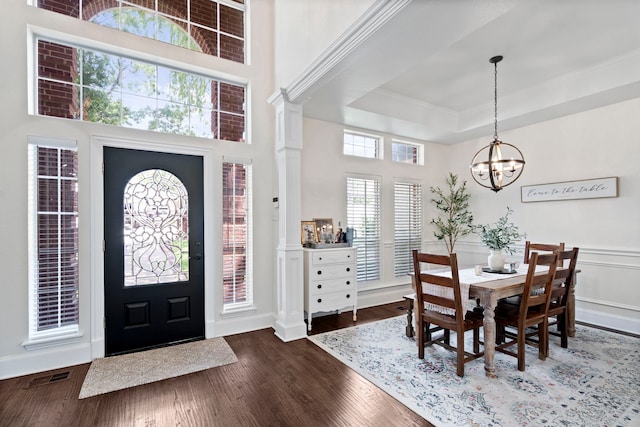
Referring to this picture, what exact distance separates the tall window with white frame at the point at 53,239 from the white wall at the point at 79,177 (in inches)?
2.5

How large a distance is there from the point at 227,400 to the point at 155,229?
1.99 meters

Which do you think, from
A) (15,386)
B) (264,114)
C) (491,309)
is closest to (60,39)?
(264,114)

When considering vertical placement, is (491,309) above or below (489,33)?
below

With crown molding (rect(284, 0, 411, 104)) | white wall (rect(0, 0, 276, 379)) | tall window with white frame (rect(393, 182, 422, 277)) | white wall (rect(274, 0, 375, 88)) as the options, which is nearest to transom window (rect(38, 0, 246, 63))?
white wall (rect(0, 0, 276, 379))

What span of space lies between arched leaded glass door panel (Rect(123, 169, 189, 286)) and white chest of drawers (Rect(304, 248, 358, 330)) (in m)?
1.50

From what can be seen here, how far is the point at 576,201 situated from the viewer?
4.31 metres

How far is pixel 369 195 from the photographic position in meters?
5.04

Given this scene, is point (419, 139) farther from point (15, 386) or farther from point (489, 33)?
point (15, 386)

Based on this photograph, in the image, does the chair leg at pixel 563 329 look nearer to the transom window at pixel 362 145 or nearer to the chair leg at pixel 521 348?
the chair leg at pixel 521 348

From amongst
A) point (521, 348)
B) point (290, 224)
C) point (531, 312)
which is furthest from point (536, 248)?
point (290, 224)

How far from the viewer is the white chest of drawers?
3883 millimetres

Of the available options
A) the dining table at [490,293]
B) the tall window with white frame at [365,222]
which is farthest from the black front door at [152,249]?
the dining table at [490,293]

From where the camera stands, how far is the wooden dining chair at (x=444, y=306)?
263 cm

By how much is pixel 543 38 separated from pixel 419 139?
8.58 feet
